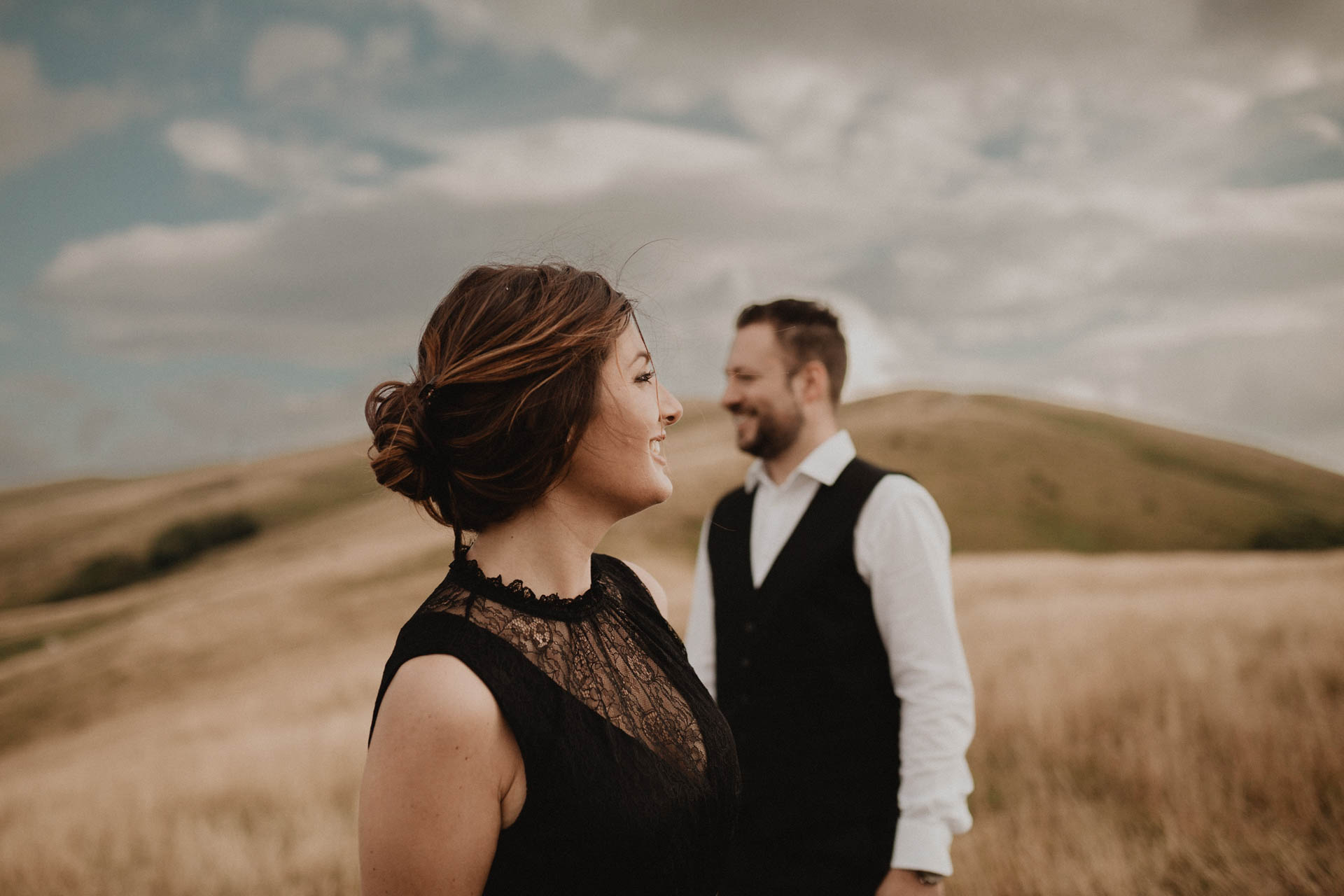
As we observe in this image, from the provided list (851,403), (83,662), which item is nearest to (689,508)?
(83,662)

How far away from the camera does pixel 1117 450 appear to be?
69.4 metres

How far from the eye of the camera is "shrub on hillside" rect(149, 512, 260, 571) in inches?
3017

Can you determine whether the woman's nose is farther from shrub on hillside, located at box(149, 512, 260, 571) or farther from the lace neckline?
shrub on hillside, located at box(149, 512, 260, 571)

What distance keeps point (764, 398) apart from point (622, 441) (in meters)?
1.98

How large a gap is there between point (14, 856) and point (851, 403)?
100469 millimetres

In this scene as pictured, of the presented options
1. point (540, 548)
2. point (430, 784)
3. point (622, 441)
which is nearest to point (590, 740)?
point (430, 784)

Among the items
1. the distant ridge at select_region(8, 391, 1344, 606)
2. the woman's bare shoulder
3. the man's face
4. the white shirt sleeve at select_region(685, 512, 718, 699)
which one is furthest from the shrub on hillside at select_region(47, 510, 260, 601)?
the woman's bare shoulder

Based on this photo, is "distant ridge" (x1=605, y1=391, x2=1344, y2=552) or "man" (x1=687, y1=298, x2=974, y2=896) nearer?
"man" (x1=687, y1=298, x2=974, y2=896)

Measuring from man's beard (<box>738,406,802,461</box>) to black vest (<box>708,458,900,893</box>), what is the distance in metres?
0.45

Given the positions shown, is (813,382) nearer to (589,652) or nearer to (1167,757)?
(589,652)

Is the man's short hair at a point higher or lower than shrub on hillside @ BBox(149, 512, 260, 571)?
higher

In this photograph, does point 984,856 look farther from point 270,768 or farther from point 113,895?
point 270,768

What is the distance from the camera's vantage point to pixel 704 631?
3842mm

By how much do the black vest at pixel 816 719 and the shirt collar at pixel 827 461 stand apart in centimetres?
10
